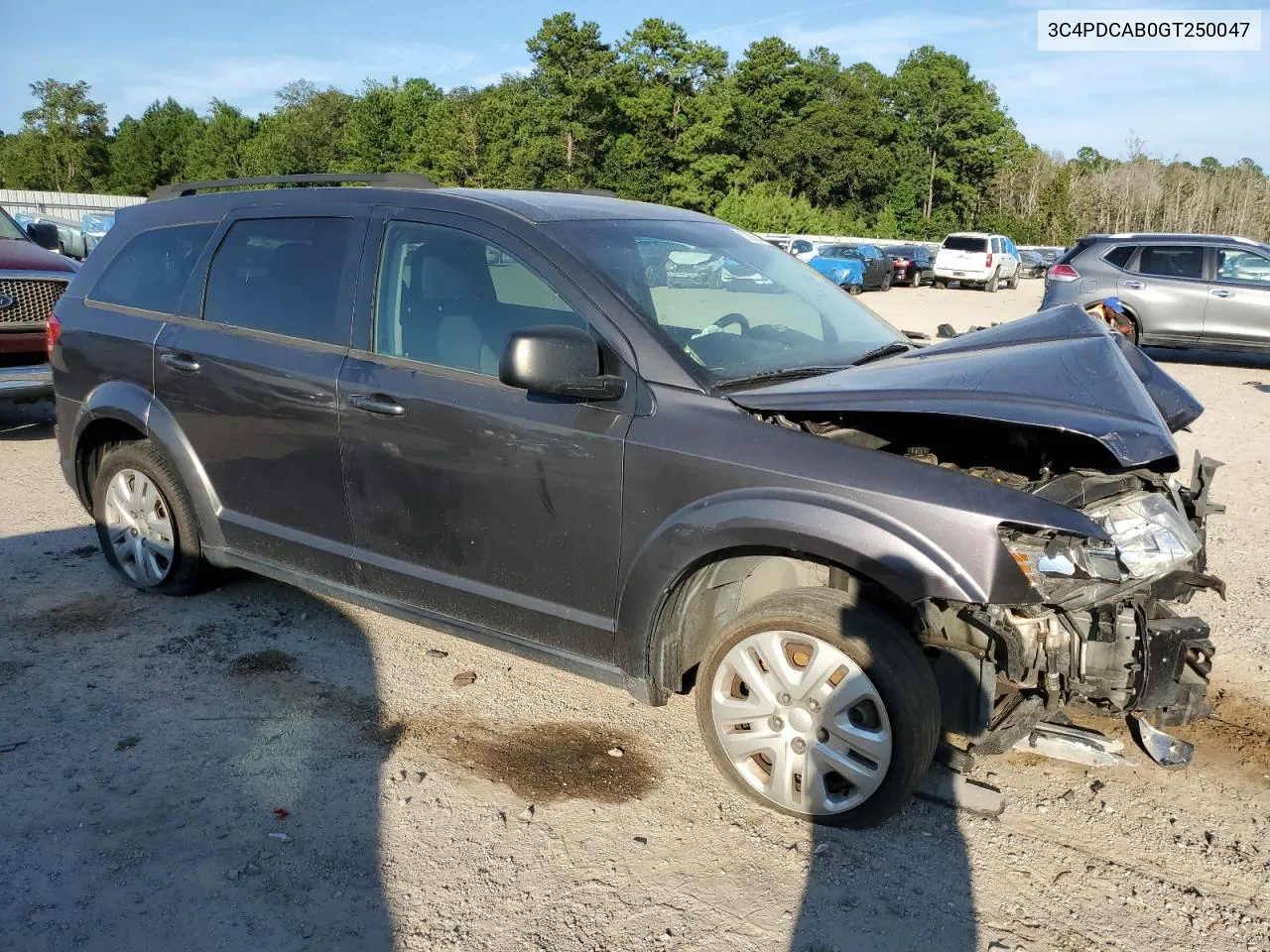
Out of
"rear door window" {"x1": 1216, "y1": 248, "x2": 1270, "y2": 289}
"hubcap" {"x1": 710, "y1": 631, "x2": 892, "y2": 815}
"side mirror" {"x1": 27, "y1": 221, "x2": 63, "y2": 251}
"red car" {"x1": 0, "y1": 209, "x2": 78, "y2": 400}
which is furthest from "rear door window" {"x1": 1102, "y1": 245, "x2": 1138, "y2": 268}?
"hubcap" {"x1": 710, "y1": 631, "x2": 892, "y2": 815}

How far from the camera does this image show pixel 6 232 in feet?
31.0

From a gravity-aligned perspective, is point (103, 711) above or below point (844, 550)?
below

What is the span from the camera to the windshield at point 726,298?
3.55m

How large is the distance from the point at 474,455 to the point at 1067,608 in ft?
6.45

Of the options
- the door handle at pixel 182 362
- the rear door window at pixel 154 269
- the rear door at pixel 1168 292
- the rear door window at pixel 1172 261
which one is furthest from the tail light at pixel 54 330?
the rear door window at pixel 1172 261

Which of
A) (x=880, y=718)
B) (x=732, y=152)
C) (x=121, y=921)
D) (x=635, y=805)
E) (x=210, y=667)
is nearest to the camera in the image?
(x=121, y=921)

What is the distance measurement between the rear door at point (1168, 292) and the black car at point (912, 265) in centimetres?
2298

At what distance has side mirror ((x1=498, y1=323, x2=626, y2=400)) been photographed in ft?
10.5

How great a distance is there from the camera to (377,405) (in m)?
3.83

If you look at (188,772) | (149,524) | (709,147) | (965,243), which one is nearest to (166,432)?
(149,524)

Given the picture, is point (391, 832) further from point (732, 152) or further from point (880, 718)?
point (732, 152)

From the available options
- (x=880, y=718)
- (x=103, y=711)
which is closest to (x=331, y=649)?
(x=103, y=711)

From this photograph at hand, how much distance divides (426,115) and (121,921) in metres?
79.1

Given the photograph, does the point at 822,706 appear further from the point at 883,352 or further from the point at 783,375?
the point at 883,352
